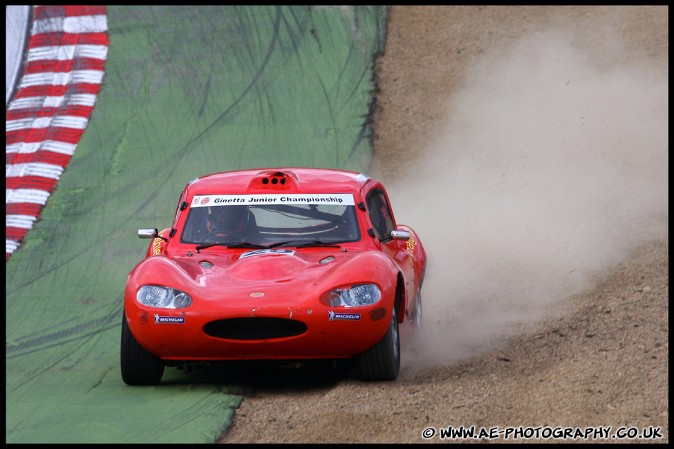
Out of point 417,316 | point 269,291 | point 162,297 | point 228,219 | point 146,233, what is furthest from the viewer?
point 417,316

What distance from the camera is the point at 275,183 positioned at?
401 inches

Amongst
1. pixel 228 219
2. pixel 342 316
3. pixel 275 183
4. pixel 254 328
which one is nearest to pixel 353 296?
pixel 342 316

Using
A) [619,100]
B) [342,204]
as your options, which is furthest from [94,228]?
[619,100]

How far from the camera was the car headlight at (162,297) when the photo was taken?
28.3 feet

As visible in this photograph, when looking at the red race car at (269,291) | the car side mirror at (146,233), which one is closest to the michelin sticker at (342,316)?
the red race car at (269,291)

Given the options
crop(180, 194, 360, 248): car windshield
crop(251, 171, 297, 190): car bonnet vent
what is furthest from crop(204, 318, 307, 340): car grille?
crop(251, 171, 297, 190): car bonnet vent

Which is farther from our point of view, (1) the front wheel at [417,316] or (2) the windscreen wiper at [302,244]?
(1) the front wheel at [417,316]

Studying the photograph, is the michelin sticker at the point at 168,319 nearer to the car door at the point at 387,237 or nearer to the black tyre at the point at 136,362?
the black tyre at the point at 136,362

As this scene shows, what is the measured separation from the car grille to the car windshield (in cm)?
134

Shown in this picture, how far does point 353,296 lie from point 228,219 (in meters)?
1.76

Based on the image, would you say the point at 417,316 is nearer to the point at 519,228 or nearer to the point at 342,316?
the point at 342,316

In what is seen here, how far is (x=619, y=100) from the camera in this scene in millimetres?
17938

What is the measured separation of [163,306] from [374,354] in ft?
4.96

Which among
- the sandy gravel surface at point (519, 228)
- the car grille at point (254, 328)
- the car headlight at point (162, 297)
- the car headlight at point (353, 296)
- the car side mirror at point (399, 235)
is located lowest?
the sandy gravel surface at point (519, 228)
